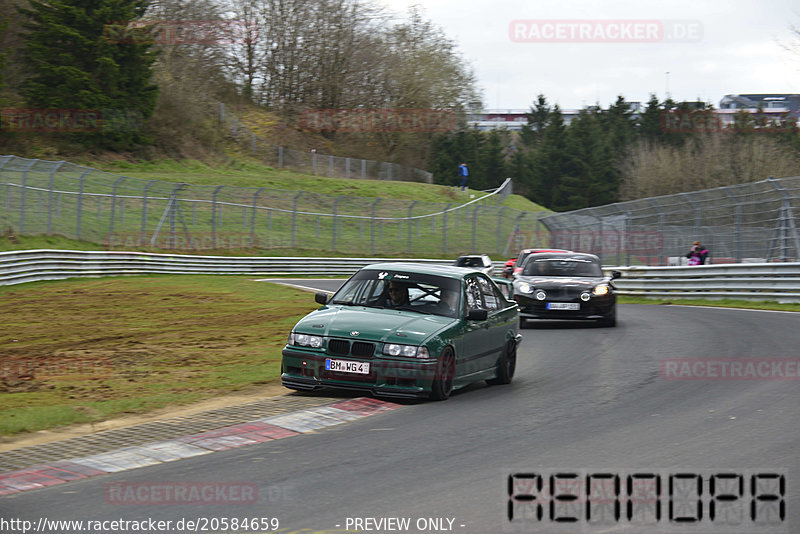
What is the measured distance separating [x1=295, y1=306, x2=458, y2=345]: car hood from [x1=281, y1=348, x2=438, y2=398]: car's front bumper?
0.22 metres

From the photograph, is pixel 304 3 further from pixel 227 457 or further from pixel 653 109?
pixel 227 457

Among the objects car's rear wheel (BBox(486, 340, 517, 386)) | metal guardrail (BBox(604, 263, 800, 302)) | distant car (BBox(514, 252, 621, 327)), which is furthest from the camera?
metal guardrail (BBox(604, 263, 800, 302))

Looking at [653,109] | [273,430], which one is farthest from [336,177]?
[273,430]

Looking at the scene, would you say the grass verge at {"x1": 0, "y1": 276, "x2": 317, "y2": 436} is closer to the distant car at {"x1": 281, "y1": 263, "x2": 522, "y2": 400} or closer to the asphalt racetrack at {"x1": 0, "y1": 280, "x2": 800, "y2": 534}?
the distant car at {"x1": 281, "y1": 263, "x2": 522, "y2": 400}

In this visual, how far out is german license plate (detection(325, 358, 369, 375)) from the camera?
912 centimetres

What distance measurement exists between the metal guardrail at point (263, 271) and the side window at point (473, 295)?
14.5m

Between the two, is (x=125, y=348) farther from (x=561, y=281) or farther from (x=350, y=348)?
(x=561, y=281)

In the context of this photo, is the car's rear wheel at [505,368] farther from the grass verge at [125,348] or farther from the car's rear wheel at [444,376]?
the grass verge at [125,348]

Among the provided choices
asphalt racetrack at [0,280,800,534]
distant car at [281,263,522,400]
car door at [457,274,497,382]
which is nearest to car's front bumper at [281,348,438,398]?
distant car at [281,263,522,400]

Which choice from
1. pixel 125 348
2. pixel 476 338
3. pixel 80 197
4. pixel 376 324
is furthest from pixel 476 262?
pixel 376 324

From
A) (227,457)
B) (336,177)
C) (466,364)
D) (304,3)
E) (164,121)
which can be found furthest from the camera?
(304,3)

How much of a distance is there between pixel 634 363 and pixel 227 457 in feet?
23.7

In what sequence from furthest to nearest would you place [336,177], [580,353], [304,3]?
[304,3] → [336,177] → [580,353]

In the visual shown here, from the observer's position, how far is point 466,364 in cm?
995
